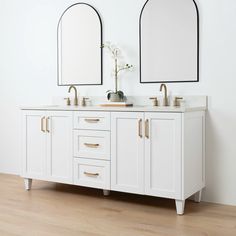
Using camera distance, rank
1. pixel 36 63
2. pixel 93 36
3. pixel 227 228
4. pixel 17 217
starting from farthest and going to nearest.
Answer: pixel 36 63, pixel 93 36, pixel 17 217, pixel 227 228

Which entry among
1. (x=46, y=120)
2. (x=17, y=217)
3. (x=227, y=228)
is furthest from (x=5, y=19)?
(x=227, y=228)

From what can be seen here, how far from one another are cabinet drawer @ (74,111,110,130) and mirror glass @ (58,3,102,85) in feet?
1.85

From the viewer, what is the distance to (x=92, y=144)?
3395 millimetres

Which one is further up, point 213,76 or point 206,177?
point 213,76

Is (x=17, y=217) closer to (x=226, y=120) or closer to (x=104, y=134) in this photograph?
(x=104, y=134)

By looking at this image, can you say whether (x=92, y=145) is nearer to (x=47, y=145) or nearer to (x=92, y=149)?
(x=92, y=149)

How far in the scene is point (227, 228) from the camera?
2.75 metres

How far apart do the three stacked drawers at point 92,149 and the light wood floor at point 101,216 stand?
199mm

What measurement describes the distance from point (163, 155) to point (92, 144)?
651mm

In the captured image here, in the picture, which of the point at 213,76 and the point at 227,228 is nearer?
the point at 227,228

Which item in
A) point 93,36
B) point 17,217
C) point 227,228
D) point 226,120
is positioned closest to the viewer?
point 227,228

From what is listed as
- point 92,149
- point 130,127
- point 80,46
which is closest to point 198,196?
point 130,127

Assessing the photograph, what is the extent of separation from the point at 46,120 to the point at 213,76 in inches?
59.3

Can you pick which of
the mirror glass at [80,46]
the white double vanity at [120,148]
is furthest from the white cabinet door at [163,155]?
the mirror glass at [80,46]
